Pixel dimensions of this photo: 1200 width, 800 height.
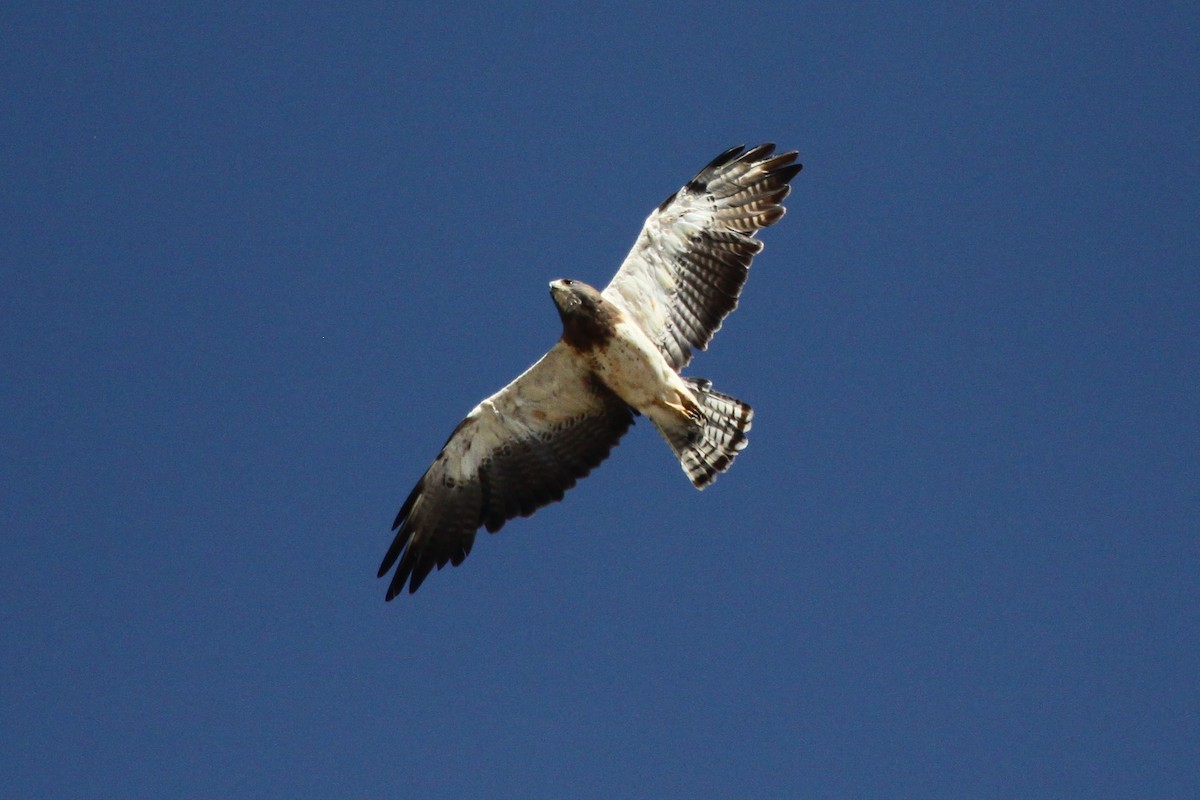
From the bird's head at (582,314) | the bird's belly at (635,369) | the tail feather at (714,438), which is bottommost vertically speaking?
the tail feather at (714,438)

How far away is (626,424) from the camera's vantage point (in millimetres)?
10820

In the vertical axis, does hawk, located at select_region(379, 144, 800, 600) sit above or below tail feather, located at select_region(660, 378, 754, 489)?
above

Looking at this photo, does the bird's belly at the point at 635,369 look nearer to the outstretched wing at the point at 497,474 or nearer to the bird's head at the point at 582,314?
the bird's head at the point at 582,314

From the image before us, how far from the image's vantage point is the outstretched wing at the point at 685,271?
10.6 m

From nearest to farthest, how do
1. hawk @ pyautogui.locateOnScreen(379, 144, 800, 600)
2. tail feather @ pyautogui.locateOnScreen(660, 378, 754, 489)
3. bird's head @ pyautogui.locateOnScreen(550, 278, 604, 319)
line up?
bird's head @ pyautogui.locateOnScreen(550, 278, 604, 319) → hawk @ pyautogui.locateOnScreen(379, 144, 800, 600) → tail feather @ pyautogui.locateOnScreen(660, 378, 754, 489)

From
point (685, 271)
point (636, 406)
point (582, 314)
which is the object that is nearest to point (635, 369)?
point (636, 406)

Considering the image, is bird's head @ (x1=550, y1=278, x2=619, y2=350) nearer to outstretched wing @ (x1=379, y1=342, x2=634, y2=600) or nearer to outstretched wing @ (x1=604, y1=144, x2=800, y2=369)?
outstretched wing @ (x1=604, y1=144, x2=800, y2=369)

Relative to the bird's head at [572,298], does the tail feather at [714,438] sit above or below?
below

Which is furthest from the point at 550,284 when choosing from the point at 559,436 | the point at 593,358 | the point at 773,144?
the point at 773,144

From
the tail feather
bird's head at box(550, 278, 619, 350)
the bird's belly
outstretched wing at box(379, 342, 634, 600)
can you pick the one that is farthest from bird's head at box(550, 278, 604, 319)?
the tail feather

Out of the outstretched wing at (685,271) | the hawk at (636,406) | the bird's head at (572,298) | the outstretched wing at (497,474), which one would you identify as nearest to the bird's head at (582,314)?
the bird's head at (572,298)

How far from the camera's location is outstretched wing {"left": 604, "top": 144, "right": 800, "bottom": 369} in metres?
10.6

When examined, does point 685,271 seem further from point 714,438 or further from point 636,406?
point 714,438

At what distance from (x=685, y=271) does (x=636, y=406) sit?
122 centimetres
